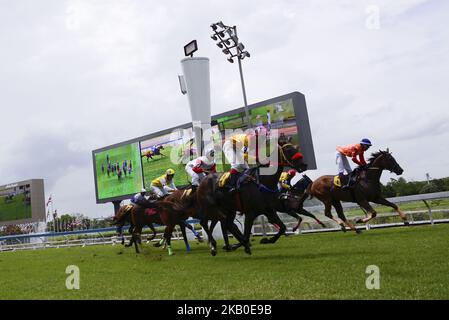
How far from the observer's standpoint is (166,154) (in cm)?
4378

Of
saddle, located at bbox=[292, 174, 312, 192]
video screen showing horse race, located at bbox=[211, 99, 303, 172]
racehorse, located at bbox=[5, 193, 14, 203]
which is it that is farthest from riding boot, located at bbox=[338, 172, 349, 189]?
racehorse, located at bbox=[5, 193, 14, 203]

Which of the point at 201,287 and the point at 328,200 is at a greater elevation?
the point at 328,200

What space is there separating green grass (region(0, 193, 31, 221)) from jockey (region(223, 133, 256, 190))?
5473 centimetres

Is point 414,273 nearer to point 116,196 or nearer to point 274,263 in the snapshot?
point 274,263

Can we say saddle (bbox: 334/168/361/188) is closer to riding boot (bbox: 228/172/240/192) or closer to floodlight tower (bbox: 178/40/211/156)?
riding boot (bbox: 228/172/240/192)

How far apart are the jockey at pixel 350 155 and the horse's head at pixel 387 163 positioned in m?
0.35

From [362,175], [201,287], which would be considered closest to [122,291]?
[201,287]

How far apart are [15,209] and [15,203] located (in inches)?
32.2

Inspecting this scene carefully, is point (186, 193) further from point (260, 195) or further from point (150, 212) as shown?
point (260, 195)

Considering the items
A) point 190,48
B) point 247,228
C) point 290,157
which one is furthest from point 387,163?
point 190,48

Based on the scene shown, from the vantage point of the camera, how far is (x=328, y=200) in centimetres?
1359

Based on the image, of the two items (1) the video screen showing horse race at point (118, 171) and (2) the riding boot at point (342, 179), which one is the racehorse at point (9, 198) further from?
(2) the riding boot at point (342, 179)
